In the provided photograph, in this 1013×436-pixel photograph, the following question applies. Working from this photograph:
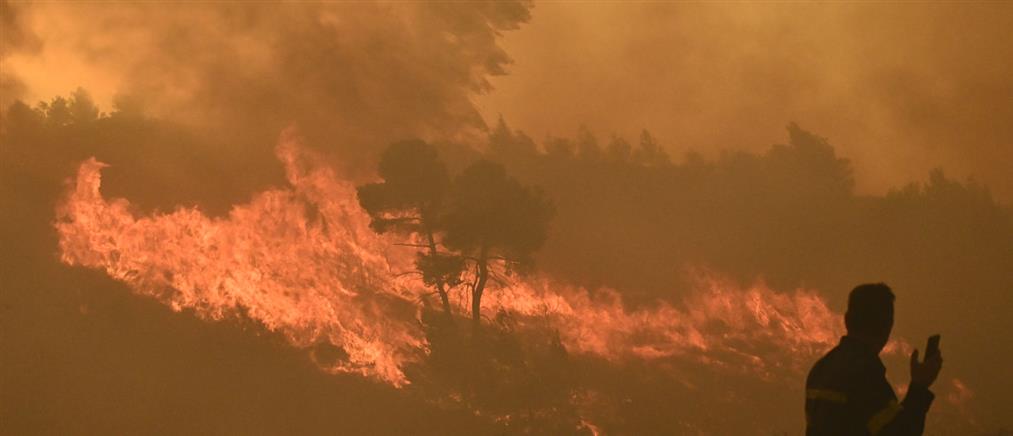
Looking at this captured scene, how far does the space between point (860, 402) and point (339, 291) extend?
98.0ft

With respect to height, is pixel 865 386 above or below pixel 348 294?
below

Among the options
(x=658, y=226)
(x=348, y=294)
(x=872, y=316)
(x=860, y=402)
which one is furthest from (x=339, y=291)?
(x=860, y=402)

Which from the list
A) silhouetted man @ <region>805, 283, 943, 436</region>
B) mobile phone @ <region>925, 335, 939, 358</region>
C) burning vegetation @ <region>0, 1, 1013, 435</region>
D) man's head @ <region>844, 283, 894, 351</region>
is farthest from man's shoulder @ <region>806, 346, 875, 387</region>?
burning vegetation @ <region>0, 1, 1013, 435</region>

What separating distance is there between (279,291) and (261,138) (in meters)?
8.59

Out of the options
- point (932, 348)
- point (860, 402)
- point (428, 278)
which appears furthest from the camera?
point (428, 278)

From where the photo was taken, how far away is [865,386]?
3.83 metres

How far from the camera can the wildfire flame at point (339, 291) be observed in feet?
102

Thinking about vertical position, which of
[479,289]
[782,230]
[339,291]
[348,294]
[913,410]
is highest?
[782,230]

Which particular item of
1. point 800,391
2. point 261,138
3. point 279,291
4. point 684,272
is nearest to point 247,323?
point 279,291

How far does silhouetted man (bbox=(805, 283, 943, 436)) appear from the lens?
3.79 meters

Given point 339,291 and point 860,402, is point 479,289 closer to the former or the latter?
point 339,291

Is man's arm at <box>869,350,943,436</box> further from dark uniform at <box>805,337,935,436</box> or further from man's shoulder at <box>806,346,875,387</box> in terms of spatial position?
man's shoulder at <box>806,346,875,387</box>

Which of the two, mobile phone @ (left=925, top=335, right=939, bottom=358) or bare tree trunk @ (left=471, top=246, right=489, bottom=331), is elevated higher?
bare tree trunk @ (left=471, top=246, right=489, bottom=331)

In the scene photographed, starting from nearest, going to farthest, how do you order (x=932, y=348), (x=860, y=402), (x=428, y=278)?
(x=860, y=402)
(x=932, y=348)
(x=428, y=278)
